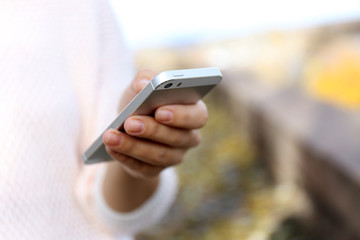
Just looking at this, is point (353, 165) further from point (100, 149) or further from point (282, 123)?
point (100, 149)

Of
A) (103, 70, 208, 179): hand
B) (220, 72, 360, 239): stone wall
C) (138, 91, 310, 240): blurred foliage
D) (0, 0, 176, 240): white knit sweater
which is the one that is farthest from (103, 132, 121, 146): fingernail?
(138, 91, 310, 240): blurred foliage

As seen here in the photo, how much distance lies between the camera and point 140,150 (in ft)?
2.17

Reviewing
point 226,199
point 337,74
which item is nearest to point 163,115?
point 226,199

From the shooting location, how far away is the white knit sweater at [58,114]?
0.73m

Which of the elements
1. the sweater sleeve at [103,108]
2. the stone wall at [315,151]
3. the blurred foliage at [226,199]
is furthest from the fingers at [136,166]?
the blurred foliage at [226,199]

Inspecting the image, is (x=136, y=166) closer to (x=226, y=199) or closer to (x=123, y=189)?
(x=123, y=189)

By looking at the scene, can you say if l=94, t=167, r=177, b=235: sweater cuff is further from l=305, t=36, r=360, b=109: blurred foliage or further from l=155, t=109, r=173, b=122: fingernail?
l=305, t=36, r=360, b=109: blurred foliage

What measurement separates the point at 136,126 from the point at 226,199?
209 centimetres

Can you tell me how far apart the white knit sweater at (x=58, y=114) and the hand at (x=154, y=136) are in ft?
0.43

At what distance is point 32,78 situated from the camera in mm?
770

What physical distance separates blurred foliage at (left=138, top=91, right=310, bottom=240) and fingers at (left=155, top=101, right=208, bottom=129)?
1.61 metres

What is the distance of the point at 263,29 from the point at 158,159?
14.0 feet

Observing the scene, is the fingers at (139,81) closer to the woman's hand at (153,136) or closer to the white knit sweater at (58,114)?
the woman's hand at (153,136)

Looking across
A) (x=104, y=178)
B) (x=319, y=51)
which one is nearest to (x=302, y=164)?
(x=104, y=178)
